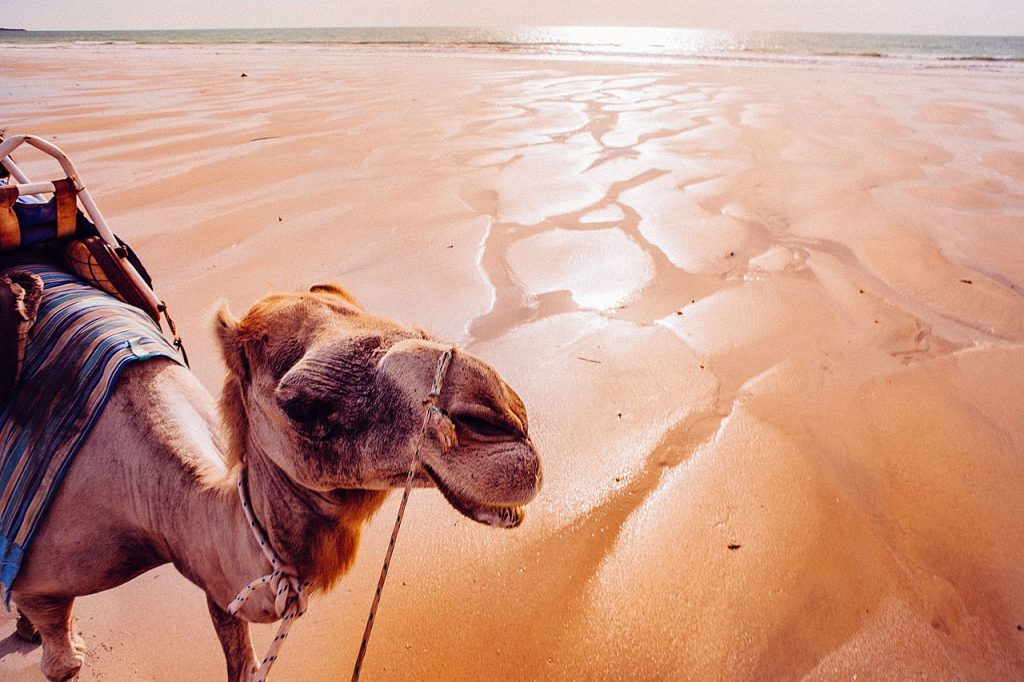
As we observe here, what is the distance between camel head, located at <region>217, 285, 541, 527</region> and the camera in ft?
3.38

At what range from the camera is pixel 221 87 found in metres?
15.1

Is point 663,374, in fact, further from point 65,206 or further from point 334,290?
point 65,206

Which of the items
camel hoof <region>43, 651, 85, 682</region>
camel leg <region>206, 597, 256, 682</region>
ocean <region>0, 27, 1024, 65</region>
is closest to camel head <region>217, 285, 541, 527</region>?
camel leg <region>206, 597, 256, 682</region>

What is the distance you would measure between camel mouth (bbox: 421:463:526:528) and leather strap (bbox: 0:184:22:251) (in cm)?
185

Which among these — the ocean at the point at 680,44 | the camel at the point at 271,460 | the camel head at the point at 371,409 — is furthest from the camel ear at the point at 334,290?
the ocean at the point at 680,44

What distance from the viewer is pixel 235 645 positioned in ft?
6.08

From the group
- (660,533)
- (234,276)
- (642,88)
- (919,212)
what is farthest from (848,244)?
(642,88)

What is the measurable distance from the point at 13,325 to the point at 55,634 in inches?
41.3

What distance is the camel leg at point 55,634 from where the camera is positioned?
177 centimetres

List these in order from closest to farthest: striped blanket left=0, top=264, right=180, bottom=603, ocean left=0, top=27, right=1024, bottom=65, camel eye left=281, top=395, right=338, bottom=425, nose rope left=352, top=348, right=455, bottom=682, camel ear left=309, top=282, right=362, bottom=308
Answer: nose rope left=352, top=348, right=455, bottom=682 → camel eye left=281, top=395, right=338, bottom=425 → camel ear left=309, top=282, right=362, bottom=308 → striped blanket left=0, top=264, right=180, bottom=603 → ocean left=0, top=27, right=1024, bottom=65

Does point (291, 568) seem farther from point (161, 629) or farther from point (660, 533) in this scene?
point (660, 533)

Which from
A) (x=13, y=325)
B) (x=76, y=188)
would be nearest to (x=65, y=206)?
(x=76, y=188)

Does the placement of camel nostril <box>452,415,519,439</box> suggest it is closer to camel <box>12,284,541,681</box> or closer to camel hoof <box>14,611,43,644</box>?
camel <box>12,284,541,681</box>

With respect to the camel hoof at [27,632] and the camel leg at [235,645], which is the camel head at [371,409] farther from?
the camel hoof at [27,632]
